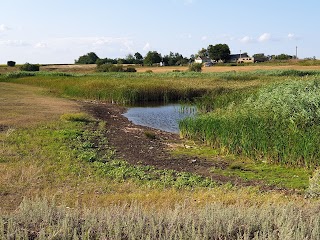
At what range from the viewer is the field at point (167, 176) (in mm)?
5203

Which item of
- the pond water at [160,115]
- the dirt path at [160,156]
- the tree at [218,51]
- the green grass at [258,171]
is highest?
the tree at [218,51]

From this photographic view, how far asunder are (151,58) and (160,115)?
93.7m

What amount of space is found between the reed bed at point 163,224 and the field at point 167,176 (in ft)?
0.05

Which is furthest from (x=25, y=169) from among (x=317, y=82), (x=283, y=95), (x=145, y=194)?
(x=317, y=82)

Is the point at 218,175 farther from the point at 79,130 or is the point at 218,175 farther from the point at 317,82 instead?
the point at 317,82

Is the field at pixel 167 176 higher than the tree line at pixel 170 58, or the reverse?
the tree line at pixel 170 58

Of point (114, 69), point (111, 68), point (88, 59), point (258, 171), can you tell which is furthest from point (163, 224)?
point (88, 59)

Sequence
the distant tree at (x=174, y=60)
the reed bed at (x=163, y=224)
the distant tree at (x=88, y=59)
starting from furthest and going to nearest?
the distant tree at (x=88, y=59)
the distant tree at (x=174, y=60)
the reed bed at (x=163, y=224)

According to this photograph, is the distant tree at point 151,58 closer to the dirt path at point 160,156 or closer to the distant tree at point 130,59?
the distant tree at point 130,59

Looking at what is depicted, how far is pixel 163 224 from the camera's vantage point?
5289 millimetres

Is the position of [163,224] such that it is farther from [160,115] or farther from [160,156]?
[160,115]

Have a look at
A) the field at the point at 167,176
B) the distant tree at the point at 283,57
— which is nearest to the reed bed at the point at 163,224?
the field at the point at 167,176

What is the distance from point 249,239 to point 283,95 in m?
11.8

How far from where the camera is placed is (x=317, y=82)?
61.0 feet
